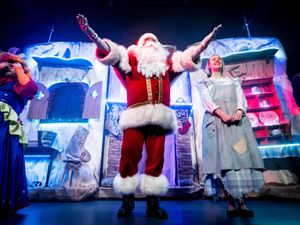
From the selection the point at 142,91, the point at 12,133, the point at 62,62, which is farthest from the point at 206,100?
the point at 62,62

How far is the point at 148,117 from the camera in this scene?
182 centimetres

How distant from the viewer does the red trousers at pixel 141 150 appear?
1769mm

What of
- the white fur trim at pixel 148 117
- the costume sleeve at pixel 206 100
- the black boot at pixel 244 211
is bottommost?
the black boot at pixel 244 211

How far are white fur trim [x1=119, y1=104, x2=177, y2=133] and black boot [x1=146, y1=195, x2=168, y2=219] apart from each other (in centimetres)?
62

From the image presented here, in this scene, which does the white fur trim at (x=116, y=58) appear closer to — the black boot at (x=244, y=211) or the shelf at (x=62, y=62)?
the black boot at (x=244, y=211)

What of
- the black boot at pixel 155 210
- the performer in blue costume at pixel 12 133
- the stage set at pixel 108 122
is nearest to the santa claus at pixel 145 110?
the black boot at pixel 155 210

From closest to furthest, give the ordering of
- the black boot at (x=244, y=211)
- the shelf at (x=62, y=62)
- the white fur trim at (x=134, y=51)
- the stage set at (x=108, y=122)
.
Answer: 1. the black boot at (x=244, y=211)
2. the white fur trim at (x=134, y=51)
3. the stage set at (x=108, y=122)
4. the shelf at (x=62, y=62)

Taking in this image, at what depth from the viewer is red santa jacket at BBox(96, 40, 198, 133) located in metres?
1.84

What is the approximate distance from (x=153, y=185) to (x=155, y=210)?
189 millimetres

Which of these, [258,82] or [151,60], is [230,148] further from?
[258,82]

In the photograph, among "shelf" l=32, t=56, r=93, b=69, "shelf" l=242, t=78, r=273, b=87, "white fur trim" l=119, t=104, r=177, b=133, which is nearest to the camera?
"white fur trim" l=119, t=104, r=177, b=133

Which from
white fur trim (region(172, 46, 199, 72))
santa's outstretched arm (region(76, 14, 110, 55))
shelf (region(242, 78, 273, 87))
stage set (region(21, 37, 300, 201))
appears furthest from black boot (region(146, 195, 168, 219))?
shelf (region(242, 78, 273, 87))

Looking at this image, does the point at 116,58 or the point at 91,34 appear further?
the point at 116,58

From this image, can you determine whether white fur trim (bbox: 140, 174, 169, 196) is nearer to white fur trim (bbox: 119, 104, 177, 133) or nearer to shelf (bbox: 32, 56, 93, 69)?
white fur trim (bbox: 119, 104, 177, 133)
